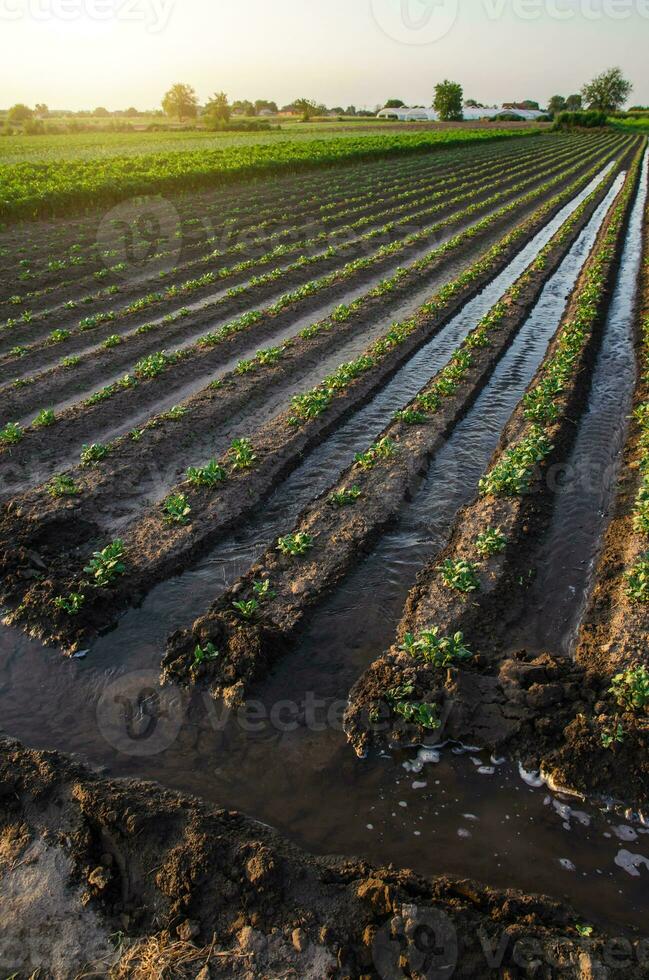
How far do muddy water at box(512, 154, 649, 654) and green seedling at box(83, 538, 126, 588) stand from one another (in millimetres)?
5469

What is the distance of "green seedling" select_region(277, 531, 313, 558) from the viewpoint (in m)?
8.99

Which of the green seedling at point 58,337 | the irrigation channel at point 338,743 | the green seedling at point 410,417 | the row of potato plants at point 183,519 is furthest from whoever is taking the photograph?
the green seedling at point 58,337

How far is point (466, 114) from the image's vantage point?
141 metres

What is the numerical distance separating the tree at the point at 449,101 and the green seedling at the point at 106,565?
14079cm

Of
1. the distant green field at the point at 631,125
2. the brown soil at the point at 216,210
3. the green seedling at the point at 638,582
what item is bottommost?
the green seedling at the point at 638,582

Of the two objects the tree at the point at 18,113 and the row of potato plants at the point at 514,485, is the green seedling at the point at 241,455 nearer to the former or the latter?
the row of potato plants at the point at 514,485

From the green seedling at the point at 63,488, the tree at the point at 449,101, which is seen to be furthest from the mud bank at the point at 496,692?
the tree at the point at 449,101

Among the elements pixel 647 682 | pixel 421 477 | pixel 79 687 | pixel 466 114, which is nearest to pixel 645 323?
pixel 421 477

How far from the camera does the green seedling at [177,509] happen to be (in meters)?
9.78

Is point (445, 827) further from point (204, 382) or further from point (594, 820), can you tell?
point (204, 382)

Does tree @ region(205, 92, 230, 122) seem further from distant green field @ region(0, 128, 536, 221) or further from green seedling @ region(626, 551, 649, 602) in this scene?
green seedling @ region(626, 551, 649, 602)

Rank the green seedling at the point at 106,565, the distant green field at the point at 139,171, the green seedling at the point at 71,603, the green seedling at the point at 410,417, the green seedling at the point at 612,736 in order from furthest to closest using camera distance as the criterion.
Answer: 1. the distant green field at the point at 139,171
2. the green seedling at the point at 410,417
3. the green seedling at the point at 106,565
4. the green seedling at the point at 71,603
5. the green seedling at the point at 612,736

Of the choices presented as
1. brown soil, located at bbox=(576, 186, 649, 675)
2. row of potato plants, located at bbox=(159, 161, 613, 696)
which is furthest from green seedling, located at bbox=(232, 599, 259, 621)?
brown soil, located at bbox=(576, 186, 649, 675)

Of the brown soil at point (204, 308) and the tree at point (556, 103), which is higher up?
the tree at point (556, 103)
